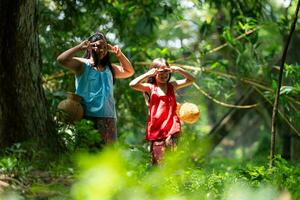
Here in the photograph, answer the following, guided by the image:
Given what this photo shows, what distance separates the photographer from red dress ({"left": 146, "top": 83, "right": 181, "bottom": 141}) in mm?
6168

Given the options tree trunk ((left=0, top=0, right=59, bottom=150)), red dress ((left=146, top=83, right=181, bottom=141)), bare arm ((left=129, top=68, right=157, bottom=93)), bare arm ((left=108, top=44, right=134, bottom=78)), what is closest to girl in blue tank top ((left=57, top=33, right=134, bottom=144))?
bare arm ((left=108, top=44, right=134, bottom=78))

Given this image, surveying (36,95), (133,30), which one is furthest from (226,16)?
(36,95)

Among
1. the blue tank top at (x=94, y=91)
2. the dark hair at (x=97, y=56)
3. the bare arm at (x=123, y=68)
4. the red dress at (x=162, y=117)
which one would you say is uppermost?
the dark hair at (x=97, y=56)

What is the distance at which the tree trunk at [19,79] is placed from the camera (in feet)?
16.7

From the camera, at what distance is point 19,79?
16.9 feet

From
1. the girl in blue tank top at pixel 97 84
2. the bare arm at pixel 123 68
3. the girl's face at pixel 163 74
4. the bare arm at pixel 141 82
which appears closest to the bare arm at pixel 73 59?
the girl in blue tank top at pixel 97 84

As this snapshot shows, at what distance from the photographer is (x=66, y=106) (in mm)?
5684

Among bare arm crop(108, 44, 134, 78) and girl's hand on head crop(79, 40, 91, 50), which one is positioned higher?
girl's hand on head crop(79, 40, 91, 50)

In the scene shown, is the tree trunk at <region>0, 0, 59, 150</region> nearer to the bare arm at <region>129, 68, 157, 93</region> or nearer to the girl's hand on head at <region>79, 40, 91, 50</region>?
the girl's hand on head at <region>79, 40, 91, 50</region>

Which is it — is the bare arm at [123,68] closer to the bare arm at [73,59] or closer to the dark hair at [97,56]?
the dark hair at [97,56]

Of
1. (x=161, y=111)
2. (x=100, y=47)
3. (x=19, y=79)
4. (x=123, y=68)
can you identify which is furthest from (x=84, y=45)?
(x=161, y=111)

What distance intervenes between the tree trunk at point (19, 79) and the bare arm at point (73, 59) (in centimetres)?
47

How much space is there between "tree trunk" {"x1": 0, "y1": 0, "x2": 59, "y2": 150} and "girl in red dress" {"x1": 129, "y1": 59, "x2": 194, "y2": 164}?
1.25 m

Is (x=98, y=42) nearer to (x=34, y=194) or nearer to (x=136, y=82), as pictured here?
(x=136, y=82)
